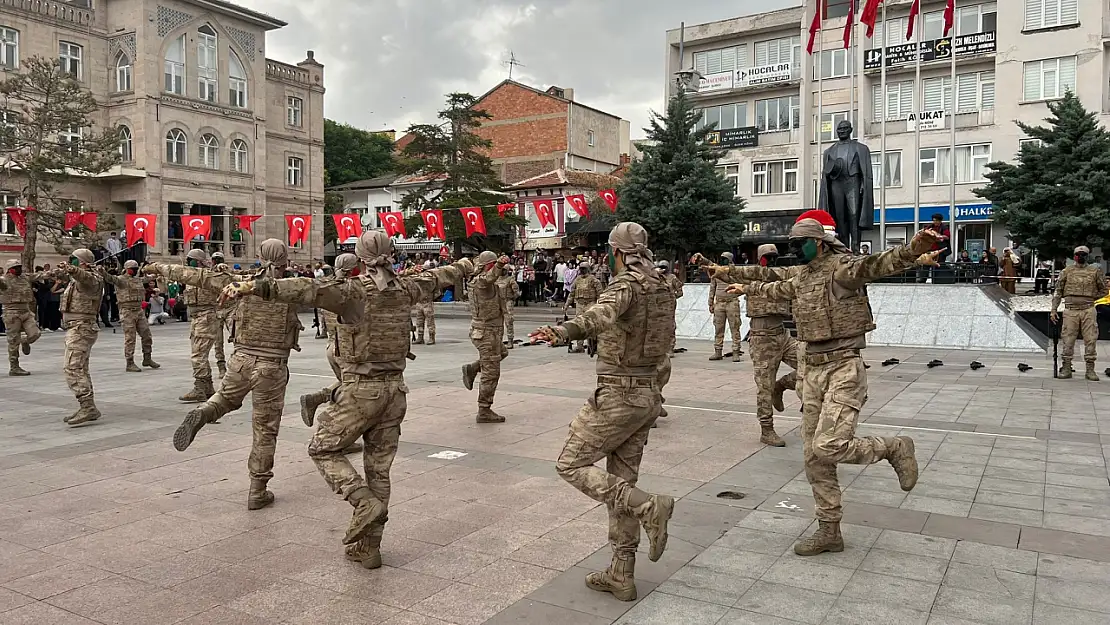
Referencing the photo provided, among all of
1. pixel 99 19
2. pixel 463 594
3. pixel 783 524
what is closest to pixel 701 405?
pixel 783 524

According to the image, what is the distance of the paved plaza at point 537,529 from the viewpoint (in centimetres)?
435

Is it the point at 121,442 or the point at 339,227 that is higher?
the point at 339,227

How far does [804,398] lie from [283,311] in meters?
4.02

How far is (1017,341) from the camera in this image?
680 inches

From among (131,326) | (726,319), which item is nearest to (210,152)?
(131,326)

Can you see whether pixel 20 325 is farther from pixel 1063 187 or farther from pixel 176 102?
pixel 1063 187

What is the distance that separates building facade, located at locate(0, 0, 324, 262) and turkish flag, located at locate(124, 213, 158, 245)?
9.74m

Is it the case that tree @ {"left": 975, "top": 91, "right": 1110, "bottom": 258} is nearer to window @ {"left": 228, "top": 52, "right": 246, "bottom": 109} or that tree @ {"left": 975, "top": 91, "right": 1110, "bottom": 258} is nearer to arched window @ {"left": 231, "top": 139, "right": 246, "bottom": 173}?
arched window @ {"left": 231, "top": 139, "right": 246, "bottom": 173}

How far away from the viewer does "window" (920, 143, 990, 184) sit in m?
33.9

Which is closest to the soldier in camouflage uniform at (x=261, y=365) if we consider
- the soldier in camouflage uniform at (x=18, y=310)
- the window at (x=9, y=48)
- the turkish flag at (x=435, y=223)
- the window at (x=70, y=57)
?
the soldier in camouflage uniform at (x=18, y=310)

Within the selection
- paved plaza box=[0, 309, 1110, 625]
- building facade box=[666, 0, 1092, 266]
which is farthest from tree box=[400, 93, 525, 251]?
paved plaza box=[0, 309, 1110, 625]

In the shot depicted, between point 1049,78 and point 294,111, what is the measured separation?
35842 millimetres

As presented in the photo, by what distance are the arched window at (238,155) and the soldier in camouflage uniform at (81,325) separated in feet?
104

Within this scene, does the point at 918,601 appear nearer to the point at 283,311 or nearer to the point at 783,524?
the point at 783,524
